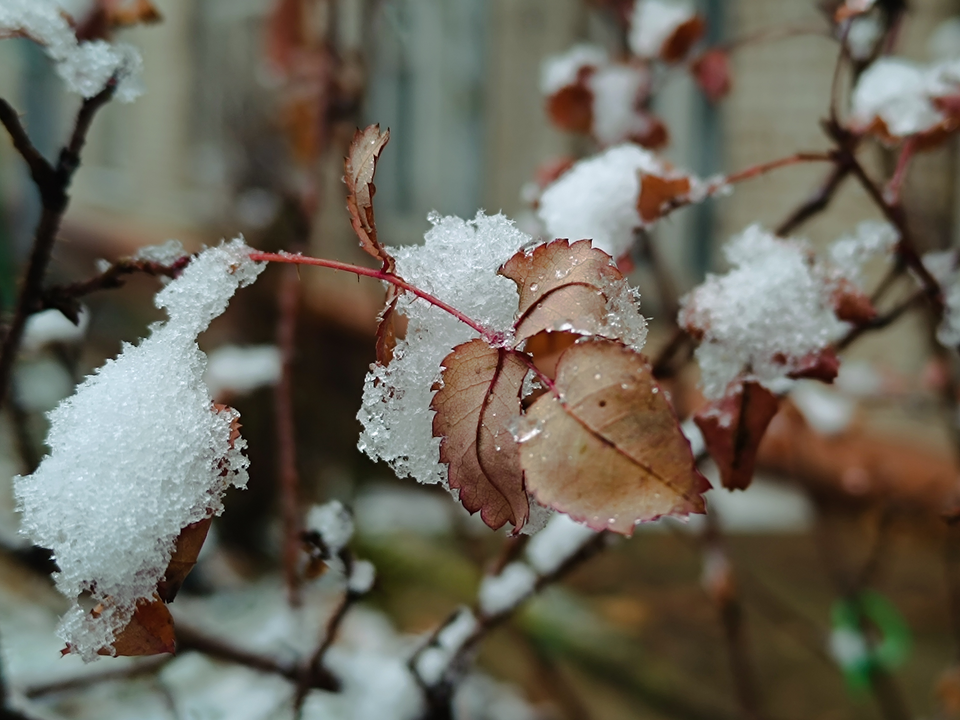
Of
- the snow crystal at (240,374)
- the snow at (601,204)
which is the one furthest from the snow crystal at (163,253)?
the snow crystal at (240,374)

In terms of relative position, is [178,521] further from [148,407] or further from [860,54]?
[860,54]

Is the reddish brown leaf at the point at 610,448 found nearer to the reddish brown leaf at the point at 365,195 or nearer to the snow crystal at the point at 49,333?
the reddish brown leaf at the point at 365,195

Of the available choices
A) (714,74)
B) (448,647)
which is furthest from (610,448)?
(714,74)

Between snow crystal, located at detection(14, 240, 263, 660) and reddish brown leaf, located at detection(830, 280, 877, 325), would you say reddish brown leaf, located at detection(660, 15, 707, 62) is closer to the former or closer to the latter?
reddish brown leaf, located at detection(830, 280, 877, 325)

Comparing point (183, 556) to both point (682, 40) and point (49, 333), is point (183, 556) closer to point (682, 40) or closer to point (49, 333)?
point (49, 333)

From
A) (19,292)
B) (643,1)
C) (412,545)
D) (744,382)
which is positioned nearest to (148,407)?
(19,292)

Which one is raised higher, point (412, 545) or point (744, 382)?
point (744, 382)

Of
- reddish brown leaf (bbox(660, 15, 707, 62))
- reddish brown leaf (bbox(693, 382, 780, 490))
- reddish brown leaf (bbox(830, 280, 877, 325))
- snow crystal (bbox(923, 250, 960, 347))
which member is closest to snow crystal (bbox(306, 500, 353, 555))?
reddish brown leaf (bbox(693, 382, 780, 490))
